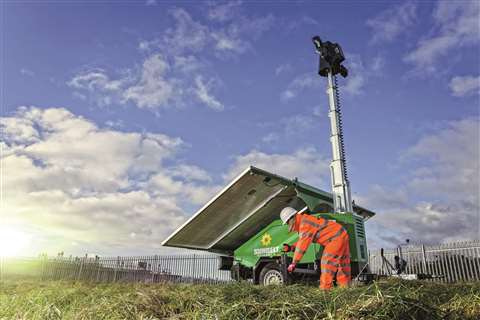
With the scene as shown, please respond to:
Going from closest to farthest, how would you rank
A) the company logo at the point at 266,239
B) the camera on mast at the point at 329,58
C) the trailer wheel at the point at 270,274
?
the trailer wheel at the point at 270,274
the company logo at the point at 266,239
the camera on mast at the point at 329,58

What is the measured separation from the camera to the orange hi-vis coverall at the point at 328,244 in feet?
21.8

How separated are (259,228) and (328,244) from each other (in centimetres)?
271

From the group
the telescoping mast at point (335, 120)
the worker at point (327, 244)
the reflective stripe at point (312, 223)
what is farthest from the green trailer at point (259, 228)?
the reflective stripe at point (312, 223)

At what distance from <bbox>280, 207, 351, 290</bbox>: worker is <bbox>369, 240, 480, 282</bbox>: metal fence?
8133 millimetres

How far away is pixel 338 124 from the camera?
33.7 ft

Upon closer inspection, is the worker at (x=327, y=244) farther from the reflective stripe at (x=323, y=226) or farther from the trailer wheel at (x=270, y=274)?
the trailer wheel at (x=270, y=274)

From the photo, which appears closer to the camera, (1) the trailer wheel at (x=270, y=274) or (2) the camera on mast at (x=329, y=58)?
(1) the trailer wheel at (x=270, y=274)

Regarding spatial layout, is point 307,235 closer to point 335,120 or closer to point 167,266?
point 335,120

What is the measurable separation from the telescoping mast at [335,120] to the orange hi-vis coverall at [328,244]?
7.17 feet

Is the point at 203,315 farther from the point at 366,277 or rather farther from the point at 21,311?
the point at 366,277

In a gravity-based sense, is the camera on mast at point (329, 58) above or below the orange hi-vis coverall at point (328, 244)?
above

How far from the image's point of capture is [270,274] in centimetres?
851

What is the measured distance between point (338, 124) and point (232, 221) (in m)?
3.91

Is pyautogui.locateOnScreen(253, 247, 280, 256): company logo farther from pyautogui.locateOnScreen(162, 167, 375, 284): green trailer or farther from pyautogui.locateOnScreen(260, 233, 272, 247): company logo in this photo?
pyautogui.locateOnScreen(260, 233, 272, 247): company logo
